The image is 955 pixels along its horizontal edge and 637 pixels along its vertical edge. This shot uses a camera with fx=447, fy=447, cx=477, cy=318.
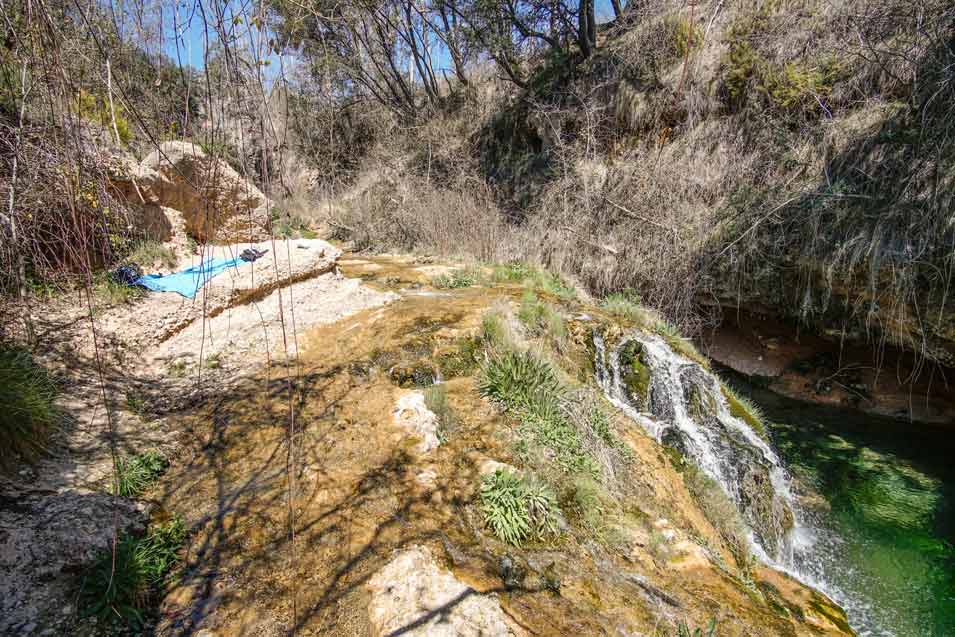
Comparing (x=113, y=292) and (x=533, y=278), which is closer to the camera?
(x=113, y=292)

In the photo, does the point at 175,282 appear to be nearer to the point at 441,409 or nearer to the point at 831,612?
the point at 441,409

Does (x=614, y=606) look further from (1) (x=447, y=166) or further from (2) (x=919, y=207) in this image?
(1) (x=447, y=166)

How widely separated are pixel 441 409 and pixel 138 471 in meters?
1.76

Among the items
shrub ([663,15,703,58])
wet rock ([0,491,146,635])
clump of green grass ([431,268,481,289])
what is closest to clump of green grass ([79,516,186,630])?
wet rock ([0,491,146,635])

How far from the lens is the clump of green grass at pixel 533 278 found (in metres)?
6.04

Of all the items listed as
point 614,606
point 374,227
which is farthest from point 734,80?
point 614,606

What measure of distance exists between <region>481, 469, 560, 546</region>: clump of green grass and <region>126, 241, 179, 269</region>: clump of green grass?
5241mm

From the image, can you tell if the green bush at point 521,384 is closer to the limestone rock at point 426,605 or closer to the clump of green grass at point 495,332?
the clump of green grass at point 495,332

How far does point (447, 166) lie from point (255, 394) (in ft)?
28.2

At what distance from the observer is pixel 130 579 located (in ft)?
6.17

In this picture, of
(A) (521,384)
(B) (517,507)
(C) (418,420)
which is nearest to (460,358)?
(A) (521,384)

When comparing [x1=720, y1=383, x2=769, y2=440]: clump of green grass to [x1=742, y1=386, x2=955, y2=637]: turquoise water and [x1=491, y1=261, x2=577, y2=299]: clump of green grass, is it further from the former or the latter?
[x1=491, y1=261, x2=577, y2=299]: clump of green grass

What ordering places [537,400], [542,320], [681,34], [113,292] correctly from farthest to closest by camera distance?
[681,34], [542,320], [113,292], [537,400]

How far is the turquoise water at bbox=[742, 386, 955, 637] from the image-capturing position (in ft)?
11.2
